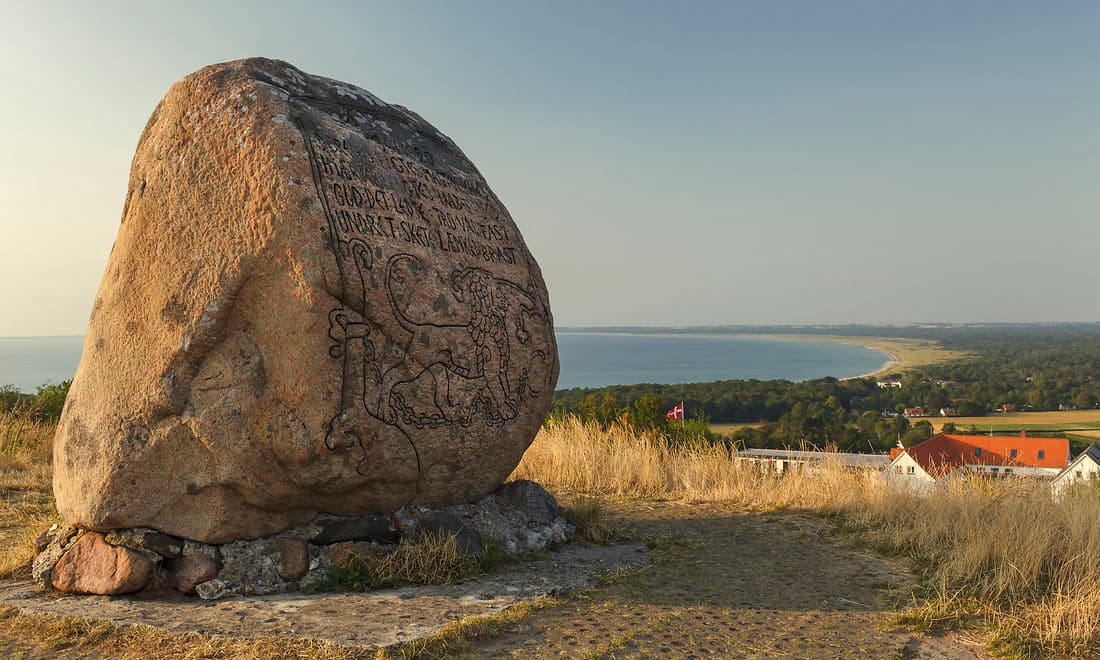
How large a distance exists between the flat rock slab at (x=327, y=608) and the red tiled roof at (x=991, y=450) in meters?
8.39

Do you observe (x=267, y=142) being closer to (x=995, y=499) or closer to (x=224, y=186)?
(x=224, y=186)

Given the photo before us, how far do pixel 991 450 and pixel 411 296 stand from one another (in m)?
13.7

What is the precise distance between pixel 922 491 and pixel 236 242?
256 inches

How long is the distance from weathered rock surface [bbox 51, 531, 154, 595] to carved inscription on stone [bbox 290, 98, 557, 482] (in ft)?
4.75

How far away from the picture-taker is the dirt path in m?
3.79

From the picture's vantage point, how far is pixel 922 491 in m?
7.05

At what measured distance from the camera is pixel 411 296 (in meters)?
4.77

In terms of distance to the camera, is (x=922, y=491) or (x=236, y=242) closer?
(x=236, y=242)

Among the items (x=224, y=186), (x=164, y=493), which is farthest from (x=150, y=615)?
(x=224, y=186)

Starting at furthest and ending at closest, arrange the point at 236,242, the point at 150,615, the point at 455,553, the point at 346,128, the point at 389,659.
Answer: the point at 346,128, the point at 455,553, the point at 236,242, the point at 150,615, the point at 389,659

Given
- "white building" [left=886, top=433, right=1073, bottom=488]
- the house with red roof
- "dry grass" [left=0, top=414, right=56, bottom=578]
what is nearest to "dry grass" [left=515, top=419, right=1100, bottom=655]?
"white building" [left=886, top=433, right=1073, bottom=488]

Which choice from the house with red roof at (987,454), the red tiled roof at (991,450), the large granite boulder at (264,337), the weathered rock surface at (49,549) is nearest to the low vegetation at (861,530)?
the weathered rock surface at (49,549)

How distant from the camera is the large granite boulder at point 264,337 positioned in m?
4.38

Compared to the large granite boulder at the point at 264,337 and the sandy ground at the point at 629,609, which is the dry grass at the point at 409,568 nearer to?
the sandy ground at the point at 629,609
